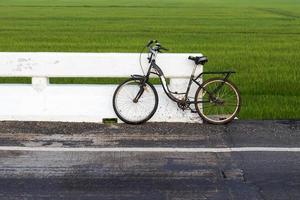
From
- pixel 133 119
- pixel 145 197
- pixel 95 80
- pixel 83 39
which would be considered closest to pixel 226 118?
pixel 133 119

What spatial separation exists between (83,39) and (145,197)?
915 inches

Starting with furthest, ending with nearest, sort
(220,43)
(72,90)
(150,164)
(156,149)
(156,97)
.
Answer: (220,43) → (72,90) → (156,97) → (156,149) → (150,164)

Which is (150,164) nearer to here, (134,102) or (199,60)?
(134,102)

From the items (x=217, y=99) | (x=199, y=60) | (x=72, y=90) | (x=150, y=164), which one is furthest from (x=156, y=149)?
(x=72, y=90)

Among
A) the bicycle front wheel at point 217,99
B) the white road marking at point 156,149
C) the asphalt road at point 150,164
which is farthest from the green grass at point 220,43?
the white road marking at point 156,149

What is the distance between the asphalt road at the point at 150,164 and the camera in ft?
20.5

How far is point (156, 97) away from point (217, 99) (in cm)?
90

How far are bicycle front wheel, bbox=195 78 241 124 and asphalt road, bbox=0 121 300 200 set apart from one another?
7.6 inches

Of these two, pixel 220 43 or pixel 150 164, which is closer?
pixel 150 164

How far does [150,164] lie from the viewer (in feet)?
23.8

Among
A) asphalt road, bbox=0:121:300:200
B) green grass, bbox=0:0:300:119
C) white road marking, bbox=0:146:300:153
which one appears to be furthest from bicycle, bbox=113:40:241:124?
white road marking, bbox=0:146:300:153

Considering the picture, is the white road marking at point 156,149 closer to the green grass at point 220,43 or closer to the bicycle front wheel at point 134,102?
the bicycle front wheel at point 134,102

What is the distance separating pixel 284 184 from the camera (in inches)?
255

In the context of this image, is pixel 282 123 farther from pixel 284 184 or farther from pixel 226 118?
pixel 284 184
